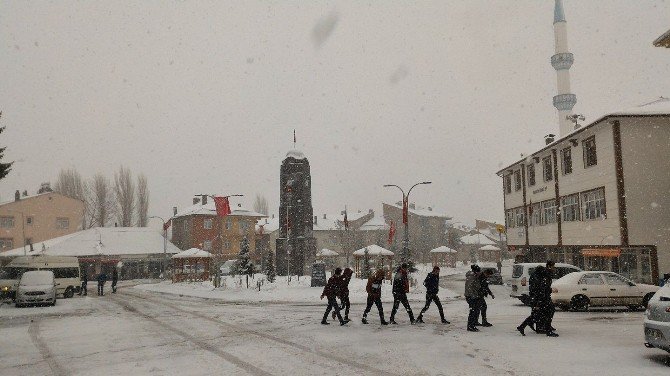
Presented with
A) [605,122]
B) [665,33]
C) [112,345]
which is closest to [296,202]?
[605,122]

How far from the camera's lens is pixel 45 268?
93.0ft

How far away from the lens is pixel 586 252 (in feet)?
94.7

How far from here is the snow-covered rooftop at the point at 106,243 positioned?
56.2 m

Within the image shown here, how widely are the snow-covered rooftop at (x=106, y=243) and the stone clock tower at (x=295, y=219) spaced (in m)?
23.1

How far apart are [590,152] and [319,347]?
24756mm

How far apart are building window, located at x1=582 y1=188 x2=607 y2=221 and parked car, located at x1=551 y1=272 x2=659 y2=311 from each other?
12.2 metres

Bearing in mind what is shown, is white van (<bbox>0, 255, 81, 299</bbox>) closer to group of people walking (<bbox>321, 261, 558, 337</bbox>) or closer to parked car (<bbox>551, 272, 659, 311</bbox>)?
group of people walking (<bbox>321, 261, 558, 337</bbox>)

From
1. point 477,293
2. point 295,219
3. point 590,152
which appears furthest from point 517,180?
point 477,293

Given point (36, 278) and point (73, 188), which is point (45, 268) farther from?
point (73, 188)

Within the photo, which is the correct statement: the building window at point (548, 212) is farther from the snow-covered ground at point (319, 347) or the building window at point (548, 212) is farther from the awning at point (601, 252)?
the snow-covered ground at point (319, 347)

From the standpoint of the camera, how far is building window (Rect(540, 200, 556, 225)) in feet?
115

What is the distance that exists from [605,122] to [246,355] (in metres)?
24.8

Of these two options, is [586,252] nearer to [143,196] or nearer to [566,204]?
[566,204]

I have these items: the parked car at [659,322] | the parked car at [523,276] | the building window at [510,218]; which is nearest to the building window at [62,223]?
the building window at [510,218]
